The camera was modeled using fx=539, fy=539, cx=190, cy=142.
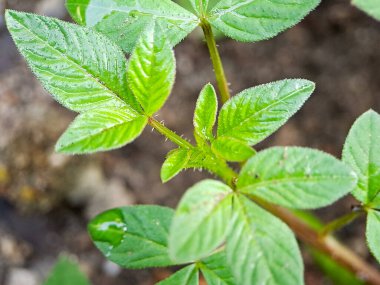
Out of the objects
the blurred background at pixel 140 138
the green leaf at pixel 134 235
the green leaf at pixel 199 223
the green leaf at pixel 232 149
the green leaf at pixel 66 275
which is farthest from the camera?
the blurred background at pixel 140 138

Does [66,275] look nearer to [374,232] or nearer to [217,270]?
[217,270]

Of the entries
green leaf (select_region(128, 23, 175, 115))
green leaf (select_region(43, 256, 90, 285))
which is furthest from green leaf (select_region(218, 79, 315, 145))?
green leaf (select_region(43, 256, 90, 285))

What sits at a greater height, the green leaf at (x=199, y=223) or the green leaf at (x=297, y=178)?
the green leaf at (x=297, y=178)

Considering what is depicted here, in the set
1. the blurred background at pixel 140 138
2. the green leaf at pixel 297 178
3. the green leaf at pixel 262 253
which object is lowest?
the blurred background at pixel 140 138

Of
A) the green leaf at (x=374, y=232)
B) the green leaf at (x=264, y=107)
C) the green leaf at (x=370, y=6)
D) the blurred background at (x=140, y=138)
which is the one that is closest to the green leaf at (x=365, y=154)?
the green leaf at (x=374, y=232)

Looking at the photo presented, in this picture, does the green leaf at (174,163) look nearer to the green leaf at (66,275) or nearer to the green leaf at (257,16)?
the green leaf at (257,16)

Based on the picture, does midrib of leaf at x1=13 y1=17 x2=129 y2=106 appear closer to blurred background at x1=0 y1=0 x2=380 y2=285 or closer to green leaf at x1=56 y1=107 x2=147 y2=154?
green leaf at x1=56 y1=107 x2=147 y2=154

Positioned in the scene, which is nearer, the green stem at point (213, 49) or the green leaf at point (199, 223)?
the green leaf at point (199, 223)
